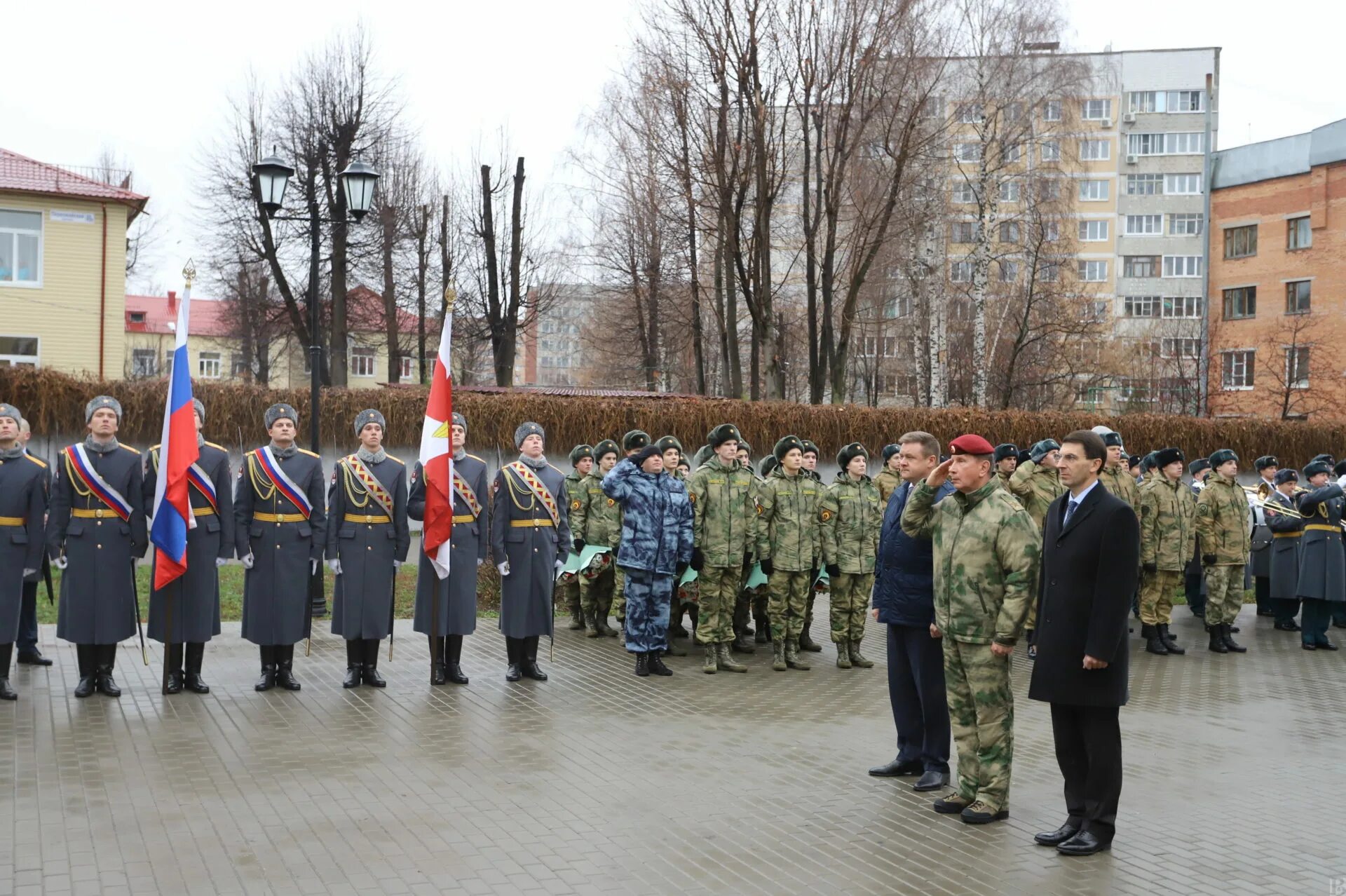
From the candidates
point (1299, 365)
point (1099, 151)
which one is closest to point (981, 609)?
point (1299, 365)

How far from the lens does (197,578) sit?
31.8ft

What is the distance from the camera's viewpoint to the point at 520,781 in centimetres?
738

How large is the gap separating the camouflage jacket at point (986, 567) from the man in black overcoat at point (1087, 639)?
5.1 inches

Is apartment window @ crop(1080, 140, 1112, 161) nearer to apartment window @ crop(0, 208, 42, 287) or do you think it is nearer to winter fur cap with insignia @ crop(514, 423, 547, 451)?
apartment window @ crop(0, 208, 42, 287)

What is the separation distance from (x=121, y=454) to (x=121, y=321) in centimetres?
2745

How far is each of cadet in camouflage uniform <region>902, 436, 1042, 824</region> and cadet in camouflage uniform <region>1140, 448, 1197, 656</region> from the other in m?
7.32

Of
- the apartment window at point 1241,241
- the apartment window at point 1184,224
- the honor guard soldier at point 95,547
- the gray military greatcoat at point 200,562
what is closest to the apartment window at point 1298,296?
the apartment window at point 1241,241

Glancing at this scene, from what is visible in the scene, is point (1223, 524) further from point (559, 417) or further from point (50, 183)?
point (50, 183)

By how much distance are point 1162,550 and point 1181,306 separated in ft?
187

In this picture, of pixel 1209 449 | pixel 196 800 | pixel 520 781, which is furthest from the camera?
pixel 1209 449

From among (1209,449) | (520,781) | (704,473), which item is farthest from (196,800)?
(1209,449)

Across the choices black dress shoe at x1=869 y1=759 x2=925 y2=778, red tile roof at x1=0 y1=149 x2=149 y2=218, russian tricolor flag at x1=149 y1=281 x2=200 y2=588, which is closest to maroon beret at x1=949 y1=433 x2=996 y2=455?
black dress shoe at x1=869 y1=759 x2=925 y2=778

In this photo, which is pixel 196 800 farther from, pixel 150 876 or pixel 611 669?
pixel 611 669

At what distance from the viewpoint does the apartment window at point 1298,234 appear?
51550mm
